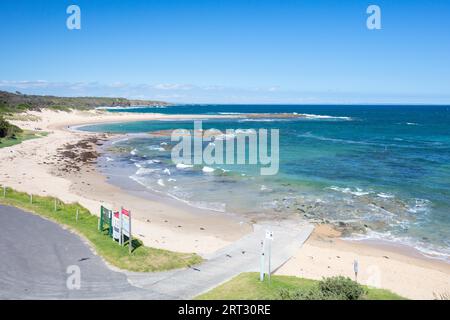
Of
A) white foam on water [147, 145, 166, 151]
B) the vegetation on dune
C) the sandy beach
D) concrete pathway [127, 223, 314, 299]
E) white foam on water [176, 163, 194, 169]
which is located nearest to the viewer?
concrete pathway [127, 223, 314, 299]

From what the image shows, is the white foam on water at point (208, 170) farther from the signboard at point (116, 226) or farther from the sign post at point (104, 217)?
the signboard at point (116, 226)

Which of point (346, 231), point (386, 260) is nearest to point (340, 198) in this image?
point (346, 231)

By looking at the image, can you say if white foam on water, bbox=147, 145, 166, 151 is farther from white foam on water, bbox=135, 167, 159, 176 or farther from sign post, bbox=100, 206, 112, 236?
sign post, bbox=100, 206, 112, 236

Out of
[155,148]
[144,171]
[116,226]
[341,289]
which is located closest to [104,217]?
[116,226]

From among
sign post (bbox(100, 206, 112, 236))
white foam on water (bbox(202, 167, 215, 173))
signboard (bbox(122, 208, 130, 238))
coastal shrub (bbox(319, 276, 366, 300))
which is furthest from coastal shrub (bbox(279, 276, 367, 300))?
white foam on water (bbox(202, 167, 215, 173))

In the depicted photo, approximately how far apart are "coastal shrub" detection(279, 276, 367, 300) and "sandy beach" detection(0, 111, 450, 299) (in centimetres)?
410

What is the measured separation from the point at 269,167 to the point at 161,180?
12357 millimetres

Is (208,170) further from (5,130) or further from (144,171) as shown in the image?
(5,130)

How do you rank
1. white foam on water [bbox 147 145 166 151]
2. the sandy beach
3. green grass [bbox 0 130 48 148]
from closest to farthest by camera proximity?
1. the sandy beach
2. green grass [bbox 0 130 48 148]
3. white foam on water [bbox 147 145 166 151]

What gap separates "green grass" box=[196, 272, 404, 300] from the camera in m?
12.0

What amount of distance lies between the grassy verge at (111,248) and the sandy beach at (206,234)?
1947 mm

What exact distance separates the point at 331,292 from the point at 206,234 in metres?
11.2

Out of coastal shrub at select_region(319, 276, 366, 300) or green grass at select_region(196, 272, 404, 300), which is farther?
green grass at select_region(196, 272, 404, 300)
